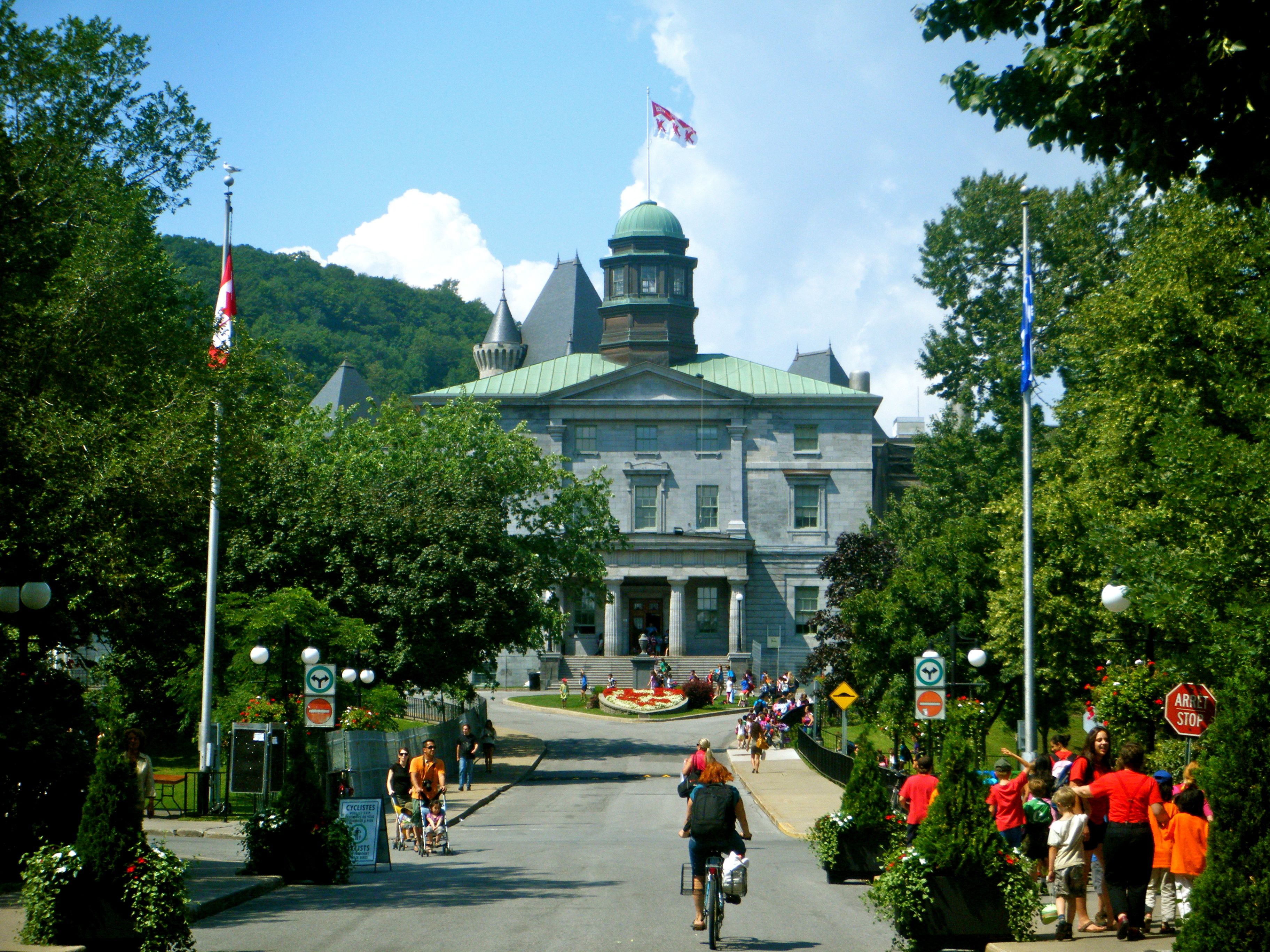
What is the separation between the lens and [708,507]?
2955 inches

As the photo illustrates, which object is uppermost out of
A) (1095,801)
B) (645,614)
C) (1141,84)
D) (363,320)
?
(363,320)

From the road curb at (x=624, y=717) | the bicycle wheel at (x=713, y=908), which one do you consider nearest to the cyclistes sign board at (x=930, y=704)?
the bicycle wheel at (x=713, y=908)

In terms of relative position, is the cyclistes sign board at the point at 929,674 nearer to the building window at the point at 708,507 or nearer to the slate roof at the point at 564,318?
the building window at the point at 708,507

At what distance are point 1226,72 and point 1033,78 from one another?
1.62 metres

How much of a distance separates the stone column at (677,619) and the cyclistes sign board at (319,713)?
172 feet

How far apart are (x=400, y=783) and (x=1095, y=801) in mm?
14844

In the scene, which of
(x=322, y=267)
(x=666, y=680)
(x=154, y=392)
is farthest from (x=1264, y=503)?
(x=322, y=267)

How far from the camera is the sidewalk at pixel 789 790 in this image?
27219 millimetres

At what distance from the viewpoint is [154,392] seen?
19.0 meters

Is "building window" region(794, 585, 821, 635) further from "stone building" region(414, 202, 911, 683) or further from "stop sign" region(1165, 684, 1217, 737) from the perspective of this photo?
"stop sign" region(1165, 684, 1217, 737)

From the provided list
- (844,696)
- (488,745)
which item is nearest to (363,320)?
(488,745)

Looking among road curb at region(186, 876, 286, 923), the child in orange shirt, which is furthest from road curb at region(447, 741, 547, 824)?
the child in orange shirt

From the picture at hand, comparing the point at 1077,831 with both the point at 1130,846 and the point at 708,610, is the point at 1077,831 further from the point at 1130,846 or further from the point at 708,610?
the point at 708,610

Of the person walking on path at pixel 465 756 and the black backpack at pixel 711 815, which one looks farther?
the person walking on path at pixel 465 756
